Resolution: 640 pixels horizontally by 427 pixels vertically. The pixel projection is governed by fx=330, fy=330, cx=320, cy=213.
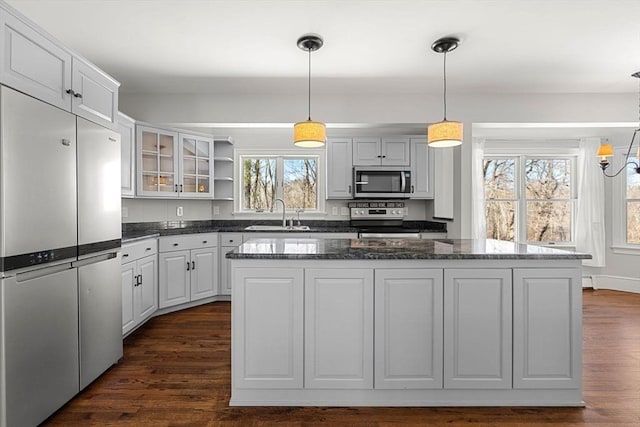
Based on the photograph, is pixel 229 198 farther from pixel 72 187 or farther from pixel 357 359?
pixel 357 359

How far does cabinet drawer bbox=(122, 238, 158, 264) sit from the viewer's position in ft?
9.31

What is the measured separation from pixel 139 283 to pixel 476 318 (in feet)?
9.34

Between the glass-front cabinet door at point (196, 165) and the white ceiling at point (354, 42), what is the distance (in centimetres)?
71

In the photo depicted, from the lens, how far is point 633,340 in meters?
2.88

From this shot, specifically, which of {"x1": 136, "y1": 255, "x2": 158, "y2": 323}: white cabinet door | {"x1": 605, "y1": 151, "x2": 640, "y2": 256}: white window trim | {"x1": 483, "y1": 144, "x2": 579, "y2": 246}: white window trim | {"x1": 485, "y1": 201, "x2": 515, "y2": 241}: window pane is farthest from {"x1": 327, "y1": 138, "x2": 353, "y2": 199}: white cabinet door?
{"x1": 605, "y1": 151, "x2": 640, "y2": 256}: white window trim

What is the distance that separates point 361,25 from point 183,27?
4.27 ft

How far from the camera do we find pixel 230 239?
4.12 m

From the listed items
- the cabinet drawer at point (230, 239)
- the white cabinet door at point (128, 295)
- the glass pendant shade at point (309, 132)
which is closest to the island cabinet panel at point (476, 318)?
the glass pendant shade at point (309, 132)

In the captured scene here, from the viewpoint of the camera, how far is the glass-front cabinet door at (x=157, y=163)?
3.62 meters

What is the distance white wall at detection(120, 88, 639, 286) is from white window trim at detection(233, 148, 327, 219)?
1.03 metres

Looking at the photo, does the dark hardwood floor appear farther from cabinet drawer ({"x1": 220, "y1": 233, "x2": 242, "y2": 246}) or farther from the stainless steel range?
the stainless steel range

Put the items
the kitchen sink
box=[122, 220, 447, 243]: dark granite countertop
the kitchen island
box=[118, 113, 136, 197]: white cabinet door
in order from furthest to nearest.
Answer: the kitchen sink < box=[122, 220, 447, 243]: dark granite countertop < box=[118, 113, 136, 197]: white cabinet door < the kitchen island

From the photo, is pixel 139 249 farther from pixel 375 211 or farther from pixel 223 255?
pixel 375 211

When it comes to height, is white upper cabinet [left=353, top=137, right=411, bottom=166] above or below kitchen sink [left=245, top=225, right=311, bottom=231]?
above
